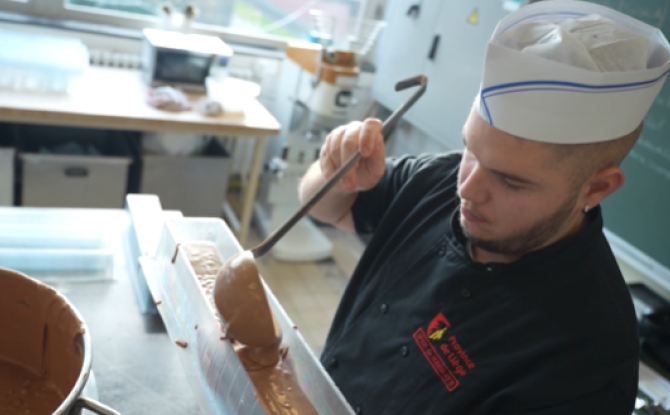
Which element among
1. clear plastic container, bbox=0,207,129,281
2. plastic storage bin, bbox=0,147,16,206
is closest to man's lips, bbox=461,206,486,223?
clear plastic container, bbox=0,207,129,281

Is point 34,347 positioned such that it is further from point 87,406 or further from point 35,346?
point 87,406

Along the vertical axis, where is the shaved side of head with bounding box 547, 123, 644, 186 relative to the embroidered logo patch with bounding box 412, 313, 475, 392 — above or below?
above

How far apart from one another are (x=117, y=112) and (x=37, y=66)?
0.33 m

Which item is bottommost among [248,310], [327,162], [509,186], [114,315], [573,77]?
[114,315]

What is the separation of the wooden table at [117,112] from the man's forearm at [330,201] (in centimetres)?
103

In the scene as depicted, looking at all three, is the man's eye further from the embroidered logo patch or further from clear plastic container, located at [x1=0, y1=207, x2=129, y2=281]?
clear plastic container, located at [x1=0, y1=207, x2=129, y2=281]

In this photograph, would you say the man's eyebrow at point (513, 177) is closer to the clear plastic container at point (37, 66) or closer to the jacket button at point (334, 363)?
the jacket button at point (334, 363)

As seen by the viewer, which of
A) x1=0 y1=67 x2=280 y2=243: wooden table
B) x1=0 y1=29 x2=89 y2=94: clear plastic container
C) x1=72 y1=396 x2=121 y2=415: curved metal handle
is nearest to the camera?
x1=72 y1=396 x2=121 y2=415: curved metal handle

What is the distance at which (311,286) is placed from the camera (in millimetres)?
A: 2707

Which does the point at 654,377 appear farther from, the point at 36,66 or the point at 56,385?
the point at 36,66

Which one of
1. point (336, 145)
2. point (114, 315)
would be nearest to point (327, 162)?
point (336, 145)

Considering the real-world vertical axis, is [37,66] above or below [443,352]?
below

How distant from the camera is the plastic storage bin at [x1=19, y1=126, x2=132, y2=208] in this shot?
7.14 feet

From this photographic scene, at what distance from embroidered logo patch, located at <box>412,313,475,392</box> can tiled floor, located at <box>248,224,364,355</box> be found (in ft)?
4.35
